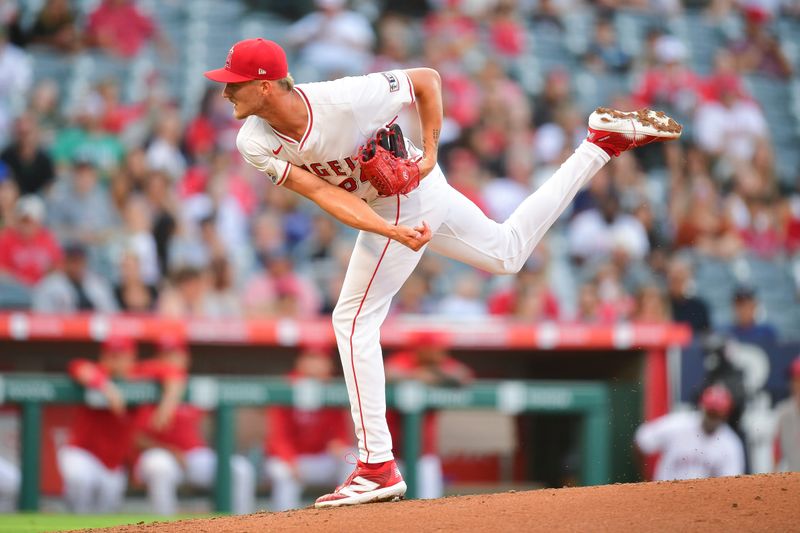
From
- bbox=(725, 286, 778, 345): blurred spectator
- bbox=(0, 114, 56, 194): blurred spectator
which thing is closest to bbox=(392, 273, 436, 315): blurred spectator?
bbox=(725, 286, 778, 345): blurred spectator

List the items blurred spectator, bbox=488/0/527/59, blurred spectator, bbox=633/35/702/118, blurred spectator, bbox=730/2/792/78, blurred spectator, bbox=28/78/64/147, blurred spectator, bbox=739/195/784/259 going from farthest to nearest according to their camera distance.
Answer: blurred spectator, bbox=730/2/792/78
blurred spectator, bbox=488/0/527/59
blurred spectator, bbox=633/35/702/118
blurred spectator, bbox=739/195/784/259
blurred spectator, bbox=28/78/64/147

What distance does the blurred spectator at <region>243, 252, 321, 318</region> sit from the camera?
338 inches

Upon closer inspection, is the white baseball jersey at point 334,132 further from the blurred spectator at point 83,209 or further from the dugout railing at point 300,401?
the blurred spectator at point 83,209

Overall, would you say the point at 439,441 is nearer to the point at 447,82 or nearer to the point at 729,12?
the point at 447,82

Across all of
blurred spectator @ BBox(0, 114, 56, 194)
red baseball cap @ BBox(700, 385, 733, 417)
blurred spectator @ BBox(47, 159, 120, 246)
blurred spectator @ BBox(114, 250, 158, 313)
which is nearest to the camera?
red baseball cap @ BBox(700, 385, 733, 417)

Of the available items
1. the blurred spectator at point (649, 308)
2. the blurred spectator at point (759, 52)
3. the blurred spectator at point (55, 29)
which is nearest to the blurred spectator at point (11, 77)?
the blurred spectator at point (55, 29)

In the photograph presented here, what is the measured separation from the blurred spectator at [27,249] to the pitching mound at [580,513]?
444 centimetres

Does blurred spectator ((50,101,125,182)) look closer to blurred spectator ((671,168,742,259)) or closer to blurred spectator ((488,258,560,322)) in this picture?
blurred spectator ((488,258,560,322))

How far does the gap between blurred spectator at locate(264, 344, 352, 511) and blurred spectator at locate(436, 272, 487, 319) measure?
1.66 meters

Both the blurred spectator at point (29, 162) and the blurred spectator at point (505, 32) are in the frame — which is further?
the blurred spectator at point (505, 32)

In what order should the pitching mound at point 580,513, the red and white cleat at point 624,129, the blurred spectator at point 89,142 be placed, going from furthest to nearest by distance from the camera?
the blurred spectator at point 89,142
the red and white cleat at point 624,129
the pitching mound at point 580,513

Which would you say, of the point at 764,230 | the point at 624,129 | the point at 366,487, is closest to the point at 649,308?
the point at 764,230

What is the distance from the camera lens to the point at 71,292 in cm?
838

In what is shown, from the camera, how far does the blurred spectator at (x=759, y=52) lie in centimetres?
1399
